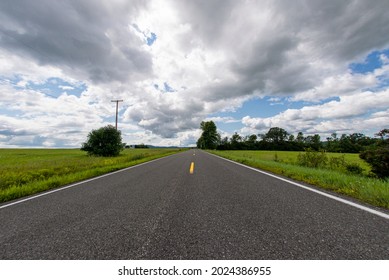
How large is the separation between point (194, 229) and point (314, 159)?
38.9ft

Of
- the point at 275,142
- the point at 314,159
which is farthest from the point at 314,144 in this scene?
the point at 314,159

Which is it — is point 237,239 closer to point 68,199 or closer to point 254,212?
point 254,212

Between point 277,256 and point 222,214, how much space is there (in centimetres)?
129

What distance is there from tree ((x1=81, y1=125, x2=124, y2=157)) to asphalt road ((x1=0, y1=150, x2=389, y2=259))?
1082 inches

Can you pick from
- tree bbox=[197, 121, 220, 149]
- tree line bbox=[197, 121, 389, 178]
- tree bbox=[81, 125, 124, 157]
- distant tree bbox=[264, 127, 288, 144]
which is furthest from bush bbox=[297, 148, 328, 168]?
distant tree bbox=[264, 127, 288, 144]

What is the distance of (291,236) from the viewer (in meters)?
2.22

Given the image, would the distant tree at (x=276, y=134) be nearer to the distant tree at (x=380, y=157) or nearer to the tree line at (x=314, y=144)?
the tree line at (x=314, y=144)

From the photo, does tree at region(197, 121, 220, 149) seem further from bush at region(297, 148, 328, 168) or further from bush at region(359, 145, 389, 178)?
bush at region(359, 145, 389, 178)

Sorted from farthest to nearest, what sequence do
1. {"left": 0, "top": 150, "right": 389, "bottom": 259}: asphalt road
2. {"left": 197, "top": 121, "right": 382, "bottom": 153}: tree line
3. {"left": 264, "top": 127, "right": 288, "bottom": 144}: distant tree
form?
1. {"left": 264, "top": 127, "right": 288, "bottom": 144}: distant tree
2. {"left": 197, "top": 121, "right": 382, "bottom": 153}: tree line
3. {"left": 0, "top": 150, "right": 389, "bottom": 259}: asphalt road

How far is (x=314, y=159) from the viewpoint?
11.2 metres

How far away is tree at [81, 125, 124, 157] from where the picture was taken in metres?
29.1

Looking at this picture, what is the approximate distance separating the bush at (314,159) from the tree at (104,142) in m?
28.1

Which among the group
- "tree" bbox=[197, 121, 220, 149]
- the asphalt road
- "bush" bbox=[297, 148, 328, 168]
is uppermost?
"tree" bbox=[197, 121, 220, 149]

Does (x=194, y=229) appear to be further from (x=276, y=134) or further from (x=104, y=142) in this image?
(x=276, y=134)
